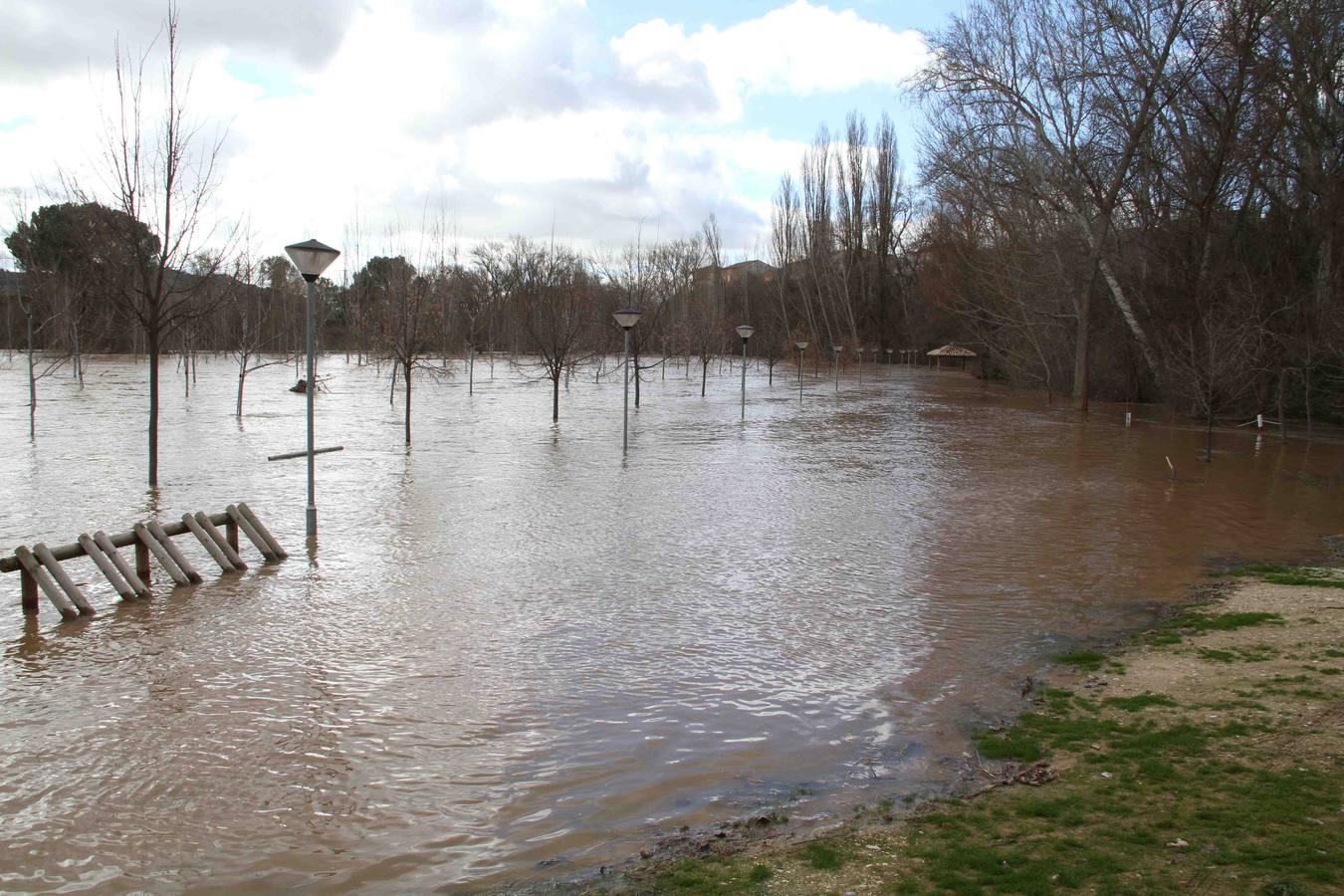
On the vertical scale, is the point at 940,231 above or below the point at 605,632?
above

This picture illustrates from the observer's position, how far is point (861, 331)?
8281 centimetres

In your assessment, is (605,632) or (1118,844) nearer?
(1118,844)

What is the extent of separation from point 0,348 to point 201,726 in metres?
77.9

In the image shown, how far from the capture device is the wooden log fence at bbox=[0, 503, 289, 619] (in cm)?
813

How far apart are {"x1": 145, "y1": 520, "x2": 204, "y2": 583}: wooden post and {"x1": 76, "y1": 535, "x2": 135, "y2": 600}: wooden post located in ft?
1.66

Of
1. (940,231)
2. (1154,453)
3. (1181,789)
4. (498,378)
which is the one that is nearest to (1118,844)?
(1181,789)

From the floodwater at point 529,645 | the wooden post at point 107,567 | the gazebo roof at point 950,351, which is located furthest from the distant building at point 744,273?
the wooden post at point 107,567

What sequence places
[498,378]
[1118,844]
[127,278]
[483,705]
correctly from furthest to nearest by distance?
[498,378]
[127,278]
[483,705]
[1118,844]

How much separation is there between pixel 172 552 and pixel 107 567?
30.4 inches

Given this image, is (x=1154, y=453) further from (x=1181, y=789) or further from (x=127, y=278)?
(x=127, y=278)

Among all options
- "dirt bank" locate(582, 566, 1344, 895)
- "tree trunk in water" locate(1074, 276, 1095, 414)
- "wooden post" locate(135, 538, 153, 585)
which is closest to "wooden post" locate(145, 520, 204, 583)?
"wooden post" locate(135, 538, 153, 585)

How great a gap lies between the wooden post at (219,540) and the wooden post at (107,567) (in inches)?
41.9

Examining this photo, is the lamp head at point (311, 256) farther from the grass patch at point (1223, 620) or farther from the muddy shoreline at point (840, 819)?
the grass patch at point (1223, 620)

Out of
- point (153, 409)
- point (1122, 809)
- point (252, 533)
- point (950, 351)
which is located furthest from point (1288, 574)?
point (950, 351)
